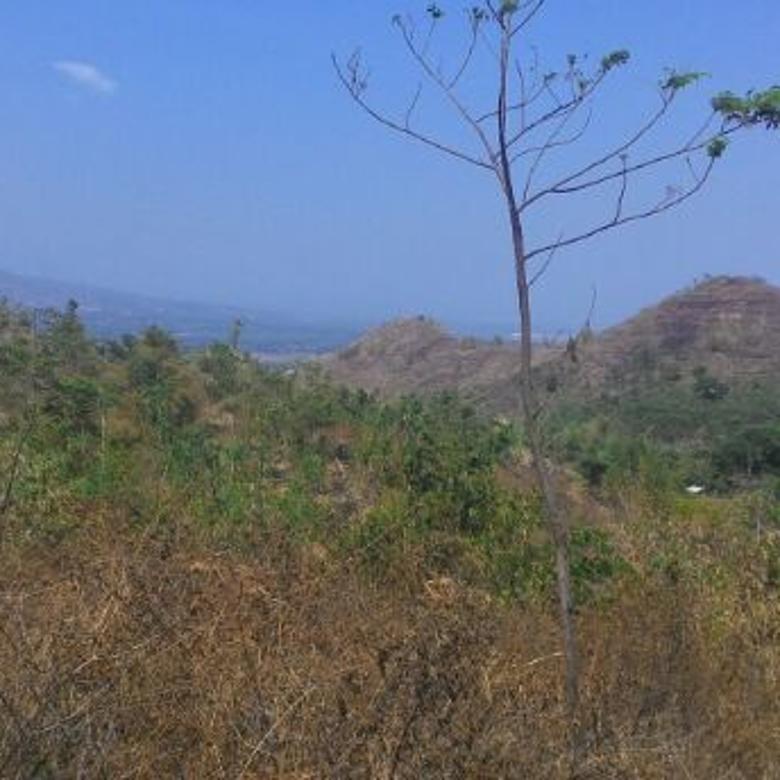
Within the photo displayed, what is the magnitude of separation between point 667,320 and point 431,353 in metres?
6.82

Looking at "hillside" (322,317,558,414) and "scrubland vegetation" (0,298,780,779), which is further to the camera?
"hillside" (322,317,558,414)

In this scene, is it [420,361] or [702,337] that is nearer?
[702,337]

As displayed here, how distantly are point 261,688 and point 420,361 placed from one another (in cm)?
3053

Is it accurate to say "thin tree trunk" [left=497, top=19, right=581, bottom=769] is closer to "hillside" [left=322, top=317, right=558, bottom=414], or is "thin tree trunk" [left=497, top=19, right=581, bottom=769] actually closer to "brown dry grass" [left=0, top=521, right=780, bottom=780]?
"brown dry grass" [left=0, top=521, right=780, bottom=780]

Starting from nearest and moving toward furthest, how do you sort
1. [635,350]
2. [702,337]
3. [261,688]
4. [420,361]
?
1. [261,688]
2. [635,350]
3. [702,337]
4. [420,361]

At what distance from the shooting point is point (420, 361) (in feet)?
112

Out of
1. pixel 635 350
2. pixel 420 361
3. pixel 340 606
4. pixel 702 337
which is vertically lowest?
→ pixel 340 606

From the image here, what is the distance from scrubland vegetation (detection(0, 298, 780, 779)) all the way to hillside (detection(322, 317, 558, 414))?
16.0m

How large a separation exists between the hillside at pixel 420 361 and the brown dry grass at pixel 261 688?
22293mm

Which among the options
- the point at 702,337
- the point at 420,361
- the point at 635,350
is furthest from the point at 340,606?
the point at 420,361

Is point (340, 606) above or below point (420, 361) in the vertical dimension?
below

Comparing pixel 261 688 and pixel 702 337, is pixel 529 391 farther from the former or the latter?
pixel 702 337

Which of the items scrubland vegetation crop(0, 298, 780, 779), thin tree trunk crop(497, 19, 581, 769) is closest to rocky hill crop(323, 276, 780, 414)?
scrubland vegetation crop(0, 298, 780, 779)

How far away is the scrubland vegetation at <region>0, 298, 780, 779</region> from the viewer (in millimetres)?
3395
